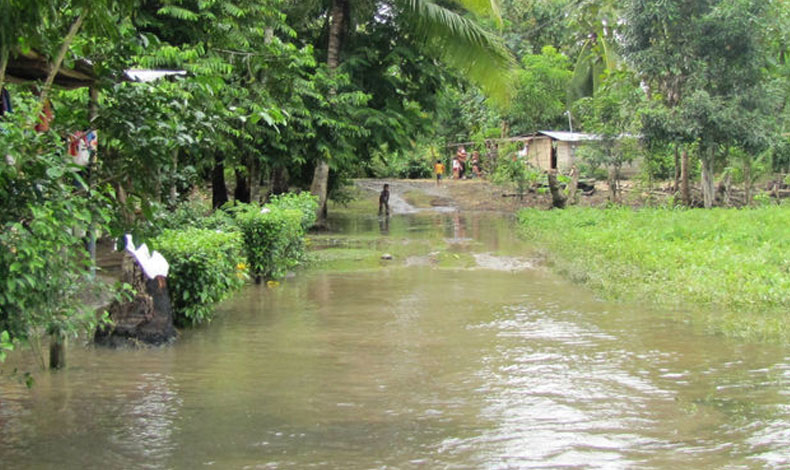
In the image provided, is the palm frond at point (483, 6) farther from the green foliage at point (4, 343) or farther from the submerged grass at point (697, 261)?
the green foliage at point (4, 343)

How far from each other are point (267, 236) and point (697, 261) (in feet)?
21.4

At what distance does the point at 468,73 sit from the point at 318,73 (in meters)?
3.42

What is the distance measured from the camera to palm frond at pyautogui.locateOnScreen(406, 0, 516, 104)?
56.9ft

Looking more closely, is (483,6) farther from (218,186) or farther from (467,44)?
(218,186)

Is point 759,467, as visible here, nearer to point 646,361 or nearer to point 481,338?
point 646,361

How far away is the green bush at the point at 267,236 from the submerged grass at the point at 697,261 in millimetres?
4701

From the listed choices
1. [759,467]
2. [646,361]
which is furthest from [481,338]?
[759,467]

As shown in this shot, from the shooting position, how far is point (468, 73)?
1820 cm

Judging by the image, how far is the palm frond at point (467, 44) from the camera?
17.3m

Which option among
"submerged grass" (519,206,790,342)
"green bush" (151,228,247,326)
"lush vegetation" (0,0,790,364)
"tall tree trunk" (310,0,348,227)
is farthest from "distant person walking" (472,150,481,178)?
"green bush" (151,228,247,326)

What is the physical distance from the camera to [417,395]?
6.81 m

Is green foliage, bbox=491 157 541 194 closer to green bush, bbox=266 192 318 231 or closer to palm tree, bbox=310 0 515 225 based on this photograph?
palm tree, bbox=310 0 515 225

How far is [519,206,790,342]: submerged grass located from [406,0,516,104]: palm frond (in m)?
3.80

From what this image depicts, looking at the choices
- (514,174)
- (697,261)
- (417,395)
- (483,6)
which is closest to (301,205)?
(483,6)
